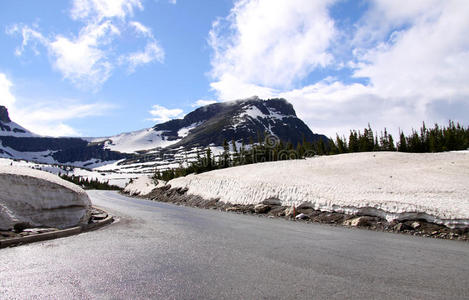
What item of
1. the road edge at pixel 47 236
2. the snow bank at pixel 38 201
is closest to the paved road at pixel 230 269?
the road edge at pixel 47 236

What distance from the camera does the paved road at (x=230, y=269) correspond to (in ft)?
20.4

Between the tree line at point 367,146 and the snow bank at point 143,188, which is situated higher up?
the tree line at point 367,146

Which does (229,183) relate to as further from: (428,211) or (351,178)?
(428,211)

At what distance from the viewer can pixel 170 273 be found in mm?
7422

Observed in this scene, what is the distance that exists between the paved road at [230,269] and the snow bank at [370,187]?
5.96m

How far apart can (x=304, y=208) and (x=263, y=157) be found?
181 ft

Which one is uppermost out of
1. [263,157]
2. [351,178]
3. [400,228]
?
[263,157]

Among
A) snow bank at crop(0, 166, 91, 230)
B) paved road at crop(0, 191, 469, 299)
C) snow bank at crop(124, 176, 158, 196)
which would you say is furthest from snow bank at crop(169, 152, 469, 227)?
snow bank at crop(124, 176, 158, 196)

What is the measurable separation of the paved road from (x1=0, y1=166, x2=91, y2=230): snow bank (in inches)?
108

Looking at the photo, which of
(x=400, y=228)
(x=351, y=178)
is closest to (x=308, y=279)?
(x=400, y=228)

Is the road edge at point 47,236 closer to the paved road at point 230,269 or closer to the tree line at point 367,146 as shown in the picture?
the paved road at point 230,269

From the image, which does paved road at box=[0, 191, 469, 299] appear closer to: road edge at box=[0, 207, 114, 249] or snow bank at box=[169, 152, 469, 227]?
road edge at box=[0, 207, 114, 249]

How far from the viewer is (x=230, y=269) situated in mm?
7816

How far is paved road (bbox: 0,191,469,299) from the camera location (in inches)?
245
